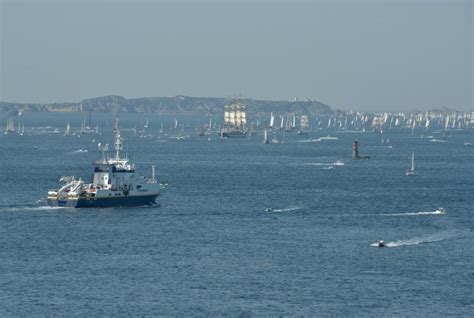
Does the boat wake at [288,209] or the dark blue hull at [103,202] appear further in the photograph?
the boat wake at [288,209]

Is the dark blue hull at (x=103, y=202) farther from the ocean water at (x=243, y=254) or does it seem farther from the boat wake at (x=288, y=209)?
the boat wake at (x=288, y=209)

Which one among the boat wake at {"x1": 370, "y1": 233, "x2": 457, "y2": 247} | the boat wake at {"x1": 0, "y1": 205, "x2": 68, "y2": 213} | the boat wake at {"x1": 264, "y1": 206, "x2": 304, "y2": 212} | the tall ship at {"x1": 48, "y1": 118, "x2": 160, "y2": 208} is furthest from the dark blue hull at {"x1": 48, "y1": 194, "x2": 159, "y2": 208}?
the boat wake at {"x1": 370, "y1": 233, "x2": 457, "y2": 247}

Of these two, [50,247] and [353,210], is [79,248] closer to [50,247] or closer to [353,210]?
[50,247]

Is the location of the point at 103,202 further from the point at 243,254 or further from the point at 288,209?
the point at 243,254

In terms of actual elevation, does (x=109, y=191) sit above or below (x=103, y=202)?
above

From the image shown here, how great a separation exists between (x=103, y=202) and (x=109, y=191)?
54.4 inches

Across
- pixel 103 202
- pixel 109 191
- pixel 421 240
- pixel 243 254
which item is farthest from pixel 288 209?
pixel 243 254

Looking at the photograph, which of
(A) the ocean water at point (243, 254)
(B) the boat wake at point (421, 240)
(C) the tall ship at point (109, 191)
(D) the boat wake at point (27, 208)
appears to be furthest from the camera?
(C) the tall ship at point (109, 191)

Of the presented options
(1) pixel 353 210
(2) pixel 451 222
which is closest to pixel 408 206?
(1) pixel 353 210

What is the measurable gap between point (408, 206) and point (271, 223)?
2303cm

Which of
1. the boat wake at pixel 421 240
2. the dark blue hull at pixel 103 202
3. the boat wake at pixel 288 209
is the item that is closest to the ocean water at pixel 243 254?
the boat wake at pixel 421 240

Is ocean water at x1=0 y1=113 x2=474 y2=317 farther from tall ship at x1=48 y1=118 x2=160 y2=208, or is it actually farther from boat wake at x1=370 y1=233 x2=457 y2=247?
tall ship at x1=48 y1=118 x2=160 y2=208

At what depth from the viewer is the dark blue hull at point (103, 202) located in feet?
396

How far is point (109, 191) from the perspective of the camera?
12225 cm
